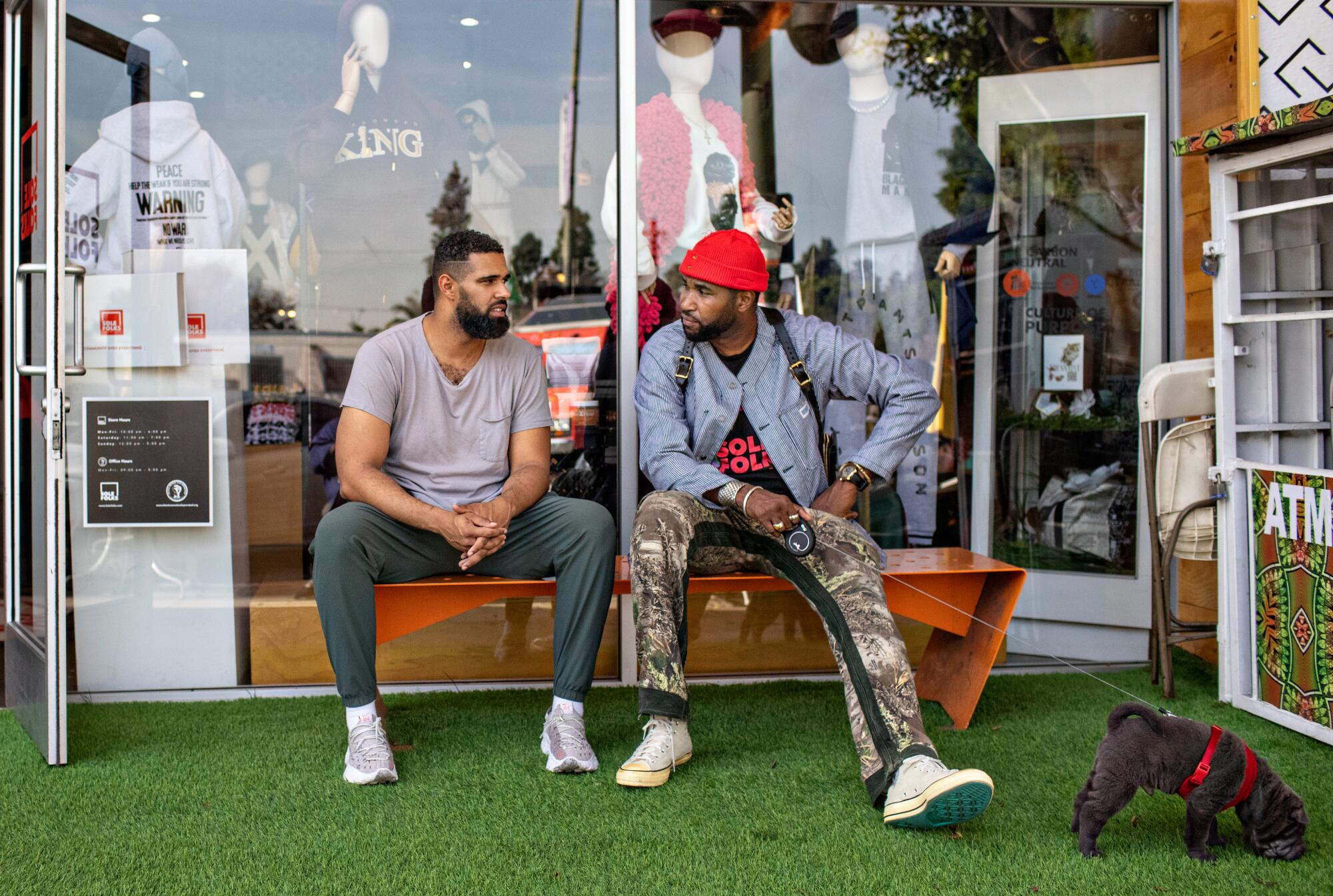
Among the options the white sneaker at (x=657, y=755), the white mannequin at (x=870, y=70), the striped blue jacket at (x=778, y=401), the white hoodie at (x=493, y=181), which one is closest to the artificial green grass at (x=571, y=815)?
the white sneaker at (x=657, y=755)

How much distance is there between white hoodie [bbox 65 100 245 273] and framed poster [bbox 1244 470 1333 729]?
3139 mm

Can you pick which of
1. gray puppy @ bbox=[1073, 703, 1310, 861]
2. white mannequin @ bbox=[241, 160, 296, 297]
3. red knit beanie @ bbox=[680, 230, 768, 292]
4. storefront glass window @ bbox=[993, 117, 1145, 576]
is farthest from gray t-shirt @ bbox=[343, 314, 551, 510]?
storefront glass window @ bbox=[993, 117, 1145, 576]

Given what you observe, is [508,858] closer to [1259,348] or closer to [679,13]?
[1259,348]

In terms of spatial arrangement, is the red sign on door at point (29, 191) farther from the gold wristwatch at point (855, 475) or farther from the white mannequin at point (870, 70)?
the white mannequin at point (870, 70)

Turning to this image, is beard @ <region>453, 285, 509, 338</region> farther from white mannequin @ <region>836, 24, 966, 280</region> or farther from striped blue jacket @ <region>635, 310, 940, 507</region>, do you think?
white mannequin @ <region>836, 24, 966, 280</region>

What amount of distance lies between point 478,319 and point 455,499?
1.58 feet

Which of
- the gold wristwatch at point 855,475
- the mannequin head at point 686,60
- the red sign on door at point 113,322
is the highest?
the mannequin head at point 686,60

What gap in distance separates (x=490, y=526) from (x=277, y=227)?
63.3 inches

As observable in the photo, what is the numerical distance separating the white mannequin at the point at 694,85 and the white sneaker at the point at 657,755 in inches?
73.1

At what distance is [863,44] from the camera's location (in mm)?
4141

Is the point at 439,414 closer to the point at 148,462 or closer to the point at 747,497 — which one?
the point at 747,497

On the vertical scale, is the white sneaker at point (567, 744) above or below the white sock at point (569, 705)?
below

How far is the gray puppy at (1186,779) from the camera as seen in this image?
2.06 metres

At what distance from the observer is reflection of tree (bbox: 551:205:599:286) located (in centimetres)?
403
